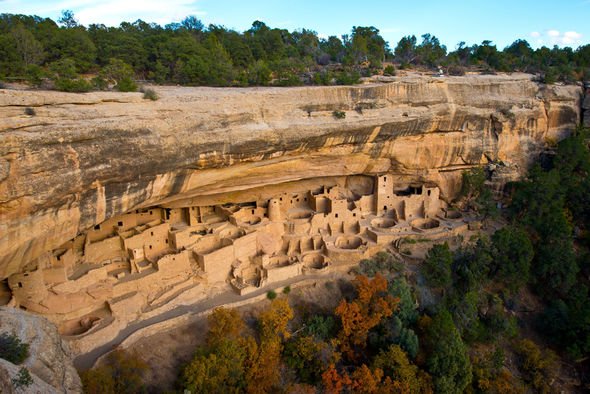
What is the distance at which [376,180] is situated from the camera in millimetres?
19328

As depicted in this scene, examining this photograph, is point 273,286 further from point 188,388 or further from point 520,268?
point 520,268

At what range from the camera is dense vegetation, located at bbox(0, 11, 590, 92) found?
14570 millimetres

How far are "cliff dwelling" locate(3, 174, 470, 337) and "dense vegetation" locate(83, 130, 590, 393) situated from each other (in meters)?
1.40

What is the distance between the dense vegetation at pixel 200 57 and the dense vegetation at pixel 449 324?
7437mm

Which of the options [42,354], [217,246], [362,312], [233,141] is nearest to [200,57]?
[233,141]

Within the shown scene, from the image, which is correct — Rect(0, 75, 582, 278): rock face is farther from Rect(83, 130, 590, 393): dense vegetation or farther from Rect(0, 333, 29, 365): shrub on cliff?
Rect(0, 333, 29, 365): shrub on cliff

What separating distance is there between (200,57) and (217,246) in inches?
346

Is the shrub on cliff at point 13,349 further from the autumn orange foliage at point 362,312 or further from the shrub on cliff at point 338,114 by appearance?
the shrub on cliff at point 338,114

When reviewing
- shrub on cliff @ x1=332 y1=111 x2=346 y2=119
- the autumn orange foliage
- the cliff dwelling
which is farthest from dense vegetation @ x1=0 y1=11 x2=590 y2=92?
the autumn orange foliage

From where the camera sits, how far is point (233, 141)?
13.4 metres

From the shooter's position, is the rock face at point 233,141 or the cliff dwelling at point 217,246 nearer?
the rock face at point 233,141

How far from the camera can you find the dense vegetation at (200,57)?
14570 millimetres

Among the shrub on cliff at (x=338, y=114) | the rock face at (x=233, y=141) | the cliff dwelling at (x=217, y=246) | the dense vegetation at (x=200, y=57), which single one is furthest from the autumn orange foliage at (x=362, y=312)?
the dense vegetation at (x=200, y=57)

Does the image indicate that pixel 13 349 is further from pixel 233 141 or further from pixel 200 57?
pixel 200 57
